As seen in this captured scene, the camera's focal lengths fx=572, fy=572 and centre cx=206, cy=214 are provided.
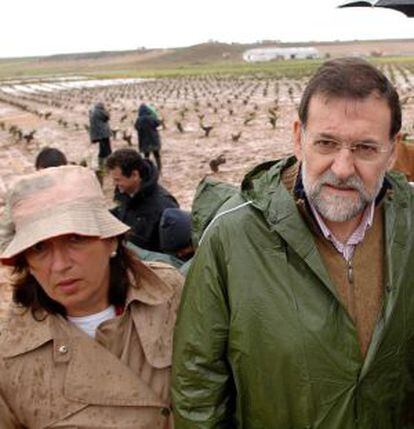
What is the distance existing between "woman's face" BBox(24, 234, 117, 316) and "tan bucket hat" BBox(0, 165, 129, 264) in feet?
0.17

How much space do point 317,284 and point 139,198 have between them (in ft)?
8.33

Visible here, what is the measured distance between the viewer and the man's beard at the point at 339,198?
160 centimetres

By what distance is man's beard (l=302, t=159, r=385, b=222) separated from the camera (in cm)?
160

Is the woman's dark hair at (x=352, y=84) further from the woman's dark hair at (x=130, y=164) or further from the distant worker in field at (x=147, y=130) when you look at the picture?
the distant worker in field at (x=147, y=130)

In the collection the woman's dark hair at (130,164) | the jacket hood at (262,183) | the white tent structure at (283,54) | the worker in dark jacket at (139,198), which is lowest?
the white tent structure at (283,54)

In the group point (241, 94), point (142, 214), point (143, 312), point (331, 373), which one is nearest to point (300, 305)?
point (331, 373)

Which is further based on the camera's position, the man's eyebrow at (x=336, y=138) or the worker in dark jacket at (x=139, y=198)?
the worker in dark jacket at (x=139, y=198)

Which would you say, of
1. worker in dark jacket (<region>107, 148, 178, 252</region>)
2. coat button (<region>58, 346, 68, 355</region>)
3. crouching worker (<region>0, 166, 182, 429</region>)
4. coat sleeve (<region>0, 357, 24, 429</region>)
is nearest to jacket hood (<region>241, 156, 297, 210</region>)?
crouching worker (<region>0, 166, 182, 429</region>)

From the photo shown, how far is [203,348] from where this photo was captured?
1677 mm

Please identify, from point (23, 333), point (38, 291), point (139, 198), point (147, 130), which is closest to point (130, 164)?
point (139, 198)

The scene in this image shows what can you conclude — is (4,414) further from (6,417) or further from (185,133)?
(185,133)

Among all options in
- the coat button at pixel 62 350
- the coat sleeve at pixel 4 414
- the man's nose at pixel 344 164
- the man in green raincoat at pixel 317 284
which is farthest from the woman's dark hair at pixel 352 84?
the coat sleeve at pixel 4 414

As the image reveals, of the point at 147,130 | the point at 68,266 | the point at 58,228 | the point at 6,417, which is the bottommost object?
the point at 147,130

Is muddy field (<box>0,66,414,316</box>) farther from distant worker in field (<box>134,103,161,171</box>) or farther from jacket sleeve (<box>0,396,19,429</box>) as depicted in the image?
jacket sleeve (<box>0,396,19,429</box>)
